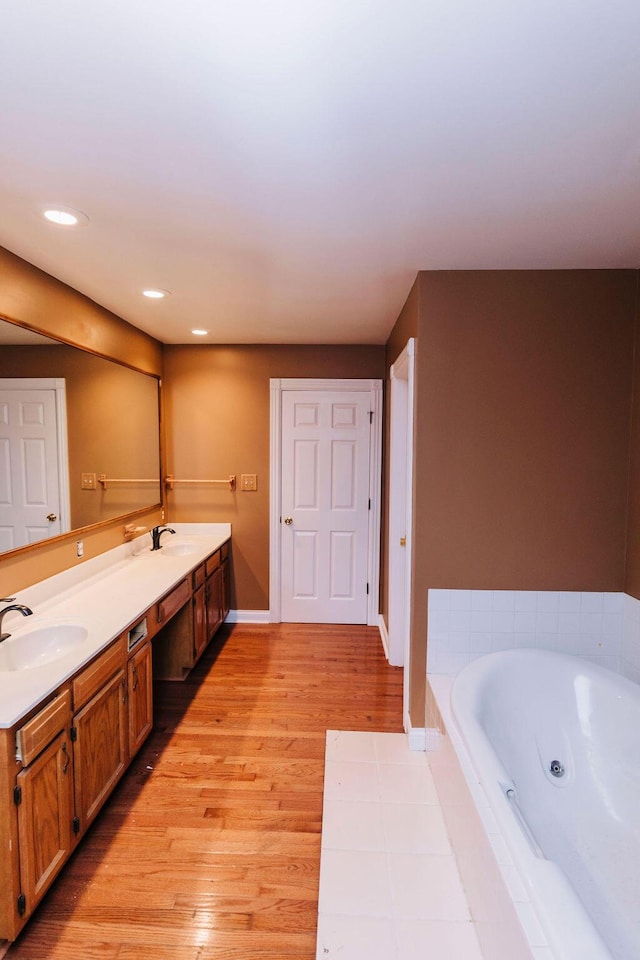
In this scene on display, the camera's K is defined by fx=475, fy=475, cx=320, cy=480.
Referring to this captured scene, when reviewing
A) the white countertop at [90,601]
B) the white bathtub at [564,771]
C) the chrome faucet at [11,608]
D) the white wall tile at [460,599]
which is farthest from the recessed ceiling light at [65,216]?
the white bathtub at [564,771]

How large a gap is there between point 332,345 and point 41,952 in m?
3.71

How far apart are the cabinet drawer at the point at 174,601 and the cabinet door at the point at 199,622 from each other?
0.55 feet

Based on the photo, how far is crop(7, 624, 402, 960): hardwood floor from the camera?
1519 millimetres

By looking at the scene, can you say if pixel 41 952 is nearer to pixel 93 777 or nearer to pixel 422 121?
pixel 93 777

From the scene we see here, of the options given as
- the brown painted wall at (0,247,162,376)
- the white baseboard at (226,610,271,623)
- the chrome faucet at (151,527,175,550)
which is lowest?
the white baseboard at (226,610,271,623)

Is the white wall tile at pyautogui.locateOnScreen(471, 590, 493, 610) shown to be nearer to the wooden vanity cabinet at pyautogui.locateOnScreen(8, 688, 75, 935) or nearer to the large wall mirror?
the wooden vanity cabinet at pyautogui.locateOnScreen(8, 688, 75, 935)

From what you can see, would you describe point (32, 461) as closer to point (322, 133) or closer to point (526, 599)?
point (322, 133)

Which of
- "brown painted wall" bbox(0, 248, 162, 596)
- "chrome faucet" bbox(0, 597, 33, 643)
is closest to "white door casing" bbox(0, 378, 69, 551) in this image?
"brown painted wall" bbox(0, 248, 162, 596)

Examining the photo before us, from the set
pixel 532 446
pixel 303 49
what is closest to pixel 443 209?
pixel 303 49

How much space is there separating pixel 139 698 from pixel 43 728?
31.3 inches

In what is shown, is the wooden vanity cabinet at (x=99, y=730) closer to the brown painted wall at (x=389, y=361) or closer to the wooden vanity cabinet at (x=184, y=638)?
the wooden vanity cabinet at (x=184, y=638)

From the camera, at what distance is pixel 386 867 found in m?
1.77

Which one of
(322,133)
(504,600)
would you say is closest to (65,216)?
(322,133)

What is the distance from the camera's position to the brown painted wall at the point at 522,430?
2268mm
